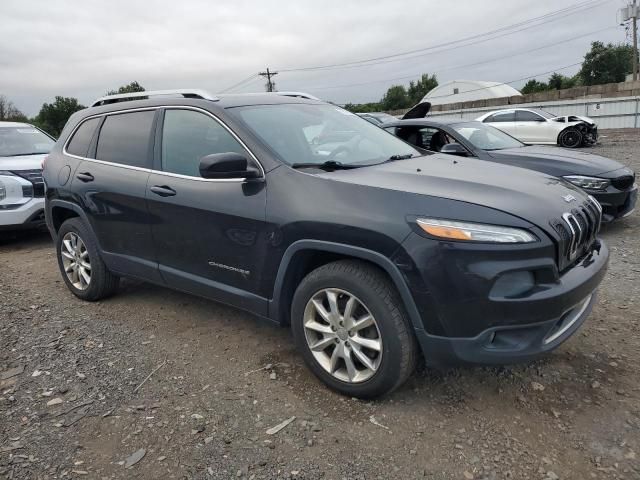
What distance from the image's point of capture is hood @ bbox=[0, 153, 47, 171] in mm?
7031

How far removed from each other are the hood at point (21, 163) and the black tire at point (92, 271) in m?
2.99

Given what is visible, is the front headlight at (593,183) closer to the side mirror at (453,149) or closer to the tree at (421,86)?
the side mirror at (453,149)

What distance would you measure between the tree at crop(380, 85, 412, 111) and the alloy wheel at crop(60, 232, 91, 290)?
69227 millimetres

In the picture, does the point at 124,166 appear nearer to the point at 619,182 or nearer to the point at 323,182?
the point at 323,182

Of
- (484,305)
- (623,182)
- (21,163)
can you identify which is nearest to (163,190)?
(484,305)

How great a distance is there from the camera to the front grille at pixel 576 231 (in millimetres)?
2576

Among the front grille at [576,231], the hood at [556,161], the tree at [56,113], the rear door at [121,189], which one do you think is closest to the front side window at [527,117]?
the hood at [556,161]

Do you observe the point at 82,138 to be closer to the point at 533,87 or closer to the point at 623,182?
the point at 623,182

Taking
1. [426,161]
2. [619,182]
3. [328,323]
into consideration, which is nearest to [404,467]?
[328,323]

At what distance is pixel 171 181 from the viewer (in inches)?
142

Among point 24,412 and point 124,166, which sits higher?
point 124,166

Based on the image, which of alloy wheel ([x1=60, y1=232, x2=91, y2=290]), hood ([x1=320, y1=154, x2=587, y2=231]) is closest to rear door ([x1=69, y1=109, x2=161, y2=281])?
alloy wheel ([x1=60, y1=232, x2=91, y2=290])

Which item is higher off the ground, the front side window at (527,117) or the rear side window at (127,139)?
the rear side window at (127,139)

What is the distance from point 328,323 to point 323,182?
799mm
